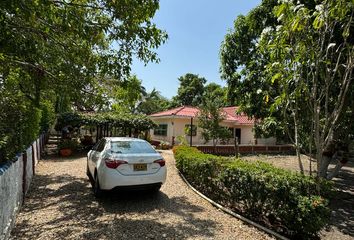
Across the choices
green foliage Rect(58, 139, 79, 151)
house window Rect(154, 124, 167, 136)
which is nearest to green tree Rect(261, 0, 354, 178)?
green foliage Rect(58, 139, 79, 151)

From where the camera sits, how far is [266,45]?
5.48m

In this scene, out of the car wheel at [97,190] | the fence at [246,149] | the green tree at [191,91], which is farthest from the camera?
the green tree at [191,91]

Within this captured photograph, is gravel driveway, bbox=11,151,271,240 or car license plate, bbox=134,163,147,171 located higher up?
car license plate, bbox=134,163,147,171

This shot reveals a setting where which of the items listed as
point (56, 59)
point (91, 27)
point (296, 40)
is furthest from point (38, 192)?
point (296, 40)

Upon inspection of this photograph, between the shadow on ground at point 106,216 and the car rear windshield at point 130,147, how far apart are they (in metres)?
1.32

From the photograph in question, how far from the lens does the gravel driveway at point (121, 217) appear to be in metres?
4.79

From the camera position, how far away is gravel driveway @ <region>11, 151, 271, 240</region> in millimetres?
4793

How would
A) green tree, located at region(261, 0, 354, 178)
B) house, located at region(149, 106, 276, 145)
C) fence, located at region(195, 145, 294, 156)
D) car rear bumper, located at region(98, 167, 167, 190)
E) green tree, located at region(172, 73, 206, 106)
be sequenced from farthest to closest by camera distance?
green tree, located at region(172, 73, 206, 106), house, located at region(149, 106, 276, 145), fence, located at region(195, 145, 294, 156), car rear bumper, located at region(98, 167, 167, 190), green tree, located at region(261, 0, 354, 178)

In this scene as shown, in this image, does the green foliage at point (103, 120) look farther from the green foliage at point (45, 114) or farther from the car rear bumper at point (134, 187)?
the car rear bumper at point (134, 187)

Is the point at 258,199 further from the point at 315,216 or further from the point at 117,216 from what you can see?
the point at 117,216

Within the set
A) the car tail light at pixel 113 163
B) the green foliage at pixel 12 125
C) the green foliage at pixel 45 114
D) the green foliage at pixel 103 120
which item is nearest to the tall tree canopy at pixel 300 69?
the car tail light at pixel 113 163

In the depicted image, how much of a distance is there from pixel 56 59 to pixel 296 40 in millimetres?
6896

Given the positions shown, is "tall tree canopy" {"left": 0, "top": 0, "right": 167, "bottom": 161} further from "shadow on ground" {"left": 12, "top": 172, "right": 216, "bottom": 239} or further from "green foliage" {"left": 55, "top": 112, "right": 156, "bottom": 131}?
"green foliage" {"left": 55, "top": 112, "right": 156, "bottom": 131}

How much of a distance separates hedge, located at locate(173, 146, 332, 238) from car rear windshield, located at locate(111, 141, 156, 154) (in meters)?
2.02
